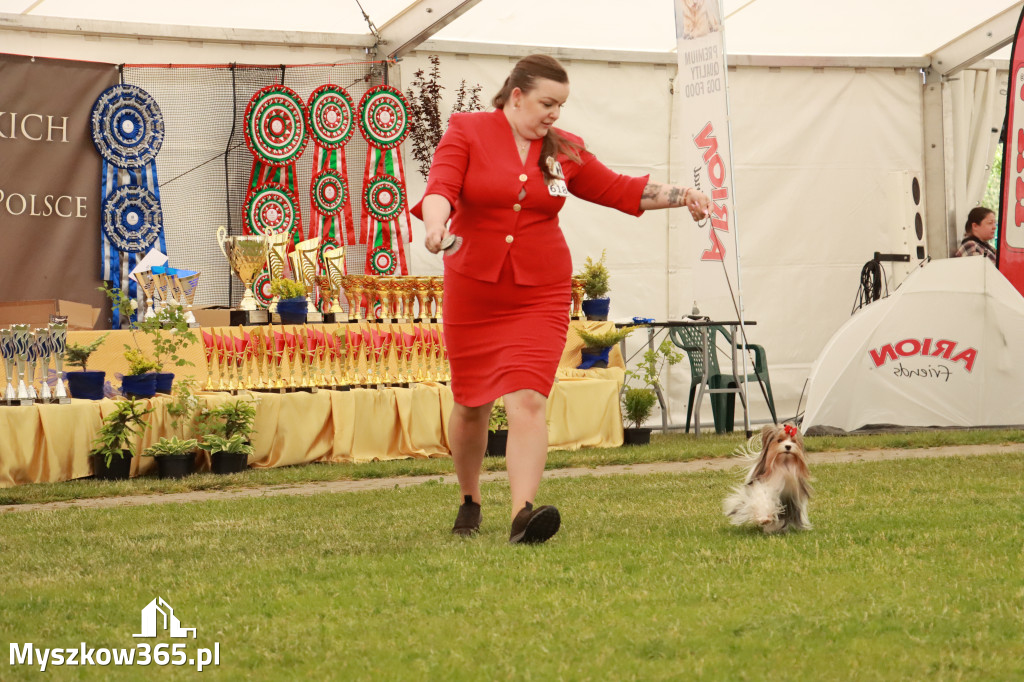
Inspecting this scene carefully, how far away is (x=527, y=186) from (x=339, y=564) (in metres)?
1.27

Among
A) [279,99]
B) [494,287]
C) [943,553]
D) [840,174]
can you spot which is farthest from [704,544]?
[840,174]

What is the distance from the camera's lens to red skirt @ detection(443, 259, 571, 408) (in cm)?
389

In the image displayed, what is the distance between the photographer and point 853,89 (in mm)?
11500

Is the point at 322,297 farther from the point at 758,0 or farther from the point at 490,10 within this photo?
the point at 758,0

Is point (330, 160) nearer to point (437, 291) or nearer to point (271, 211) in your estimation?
point (271, 211)

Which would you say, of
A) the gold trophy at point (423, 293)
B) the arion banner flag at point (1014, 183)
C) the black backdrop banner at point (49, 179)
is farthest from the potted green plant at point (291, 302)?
the arion banner flag at point (1014, 183)

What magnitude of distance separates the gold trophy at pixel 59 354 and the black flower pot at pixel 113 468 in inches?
14.5

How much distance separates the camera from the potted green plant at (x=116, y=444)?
270 inches

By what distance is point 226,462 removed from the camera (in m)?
7.18

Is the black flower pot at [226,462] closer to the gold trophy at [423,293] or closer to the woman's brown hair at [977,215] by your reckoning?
the gold trophy at [423,293]

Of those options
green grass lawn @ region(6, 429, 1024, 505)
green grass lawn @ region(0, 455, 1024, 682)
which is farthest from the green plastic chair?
green grass lawn @ region(0, 455, 1024, 682)

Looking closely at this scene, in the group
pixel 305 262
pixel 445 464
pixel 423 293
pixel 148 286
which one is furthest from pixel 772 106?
pixel 148 286

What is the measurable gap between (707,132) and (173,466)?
4.16 m

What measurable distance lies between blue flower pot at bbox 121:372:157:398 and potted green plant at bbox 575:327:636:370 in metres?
3.11
